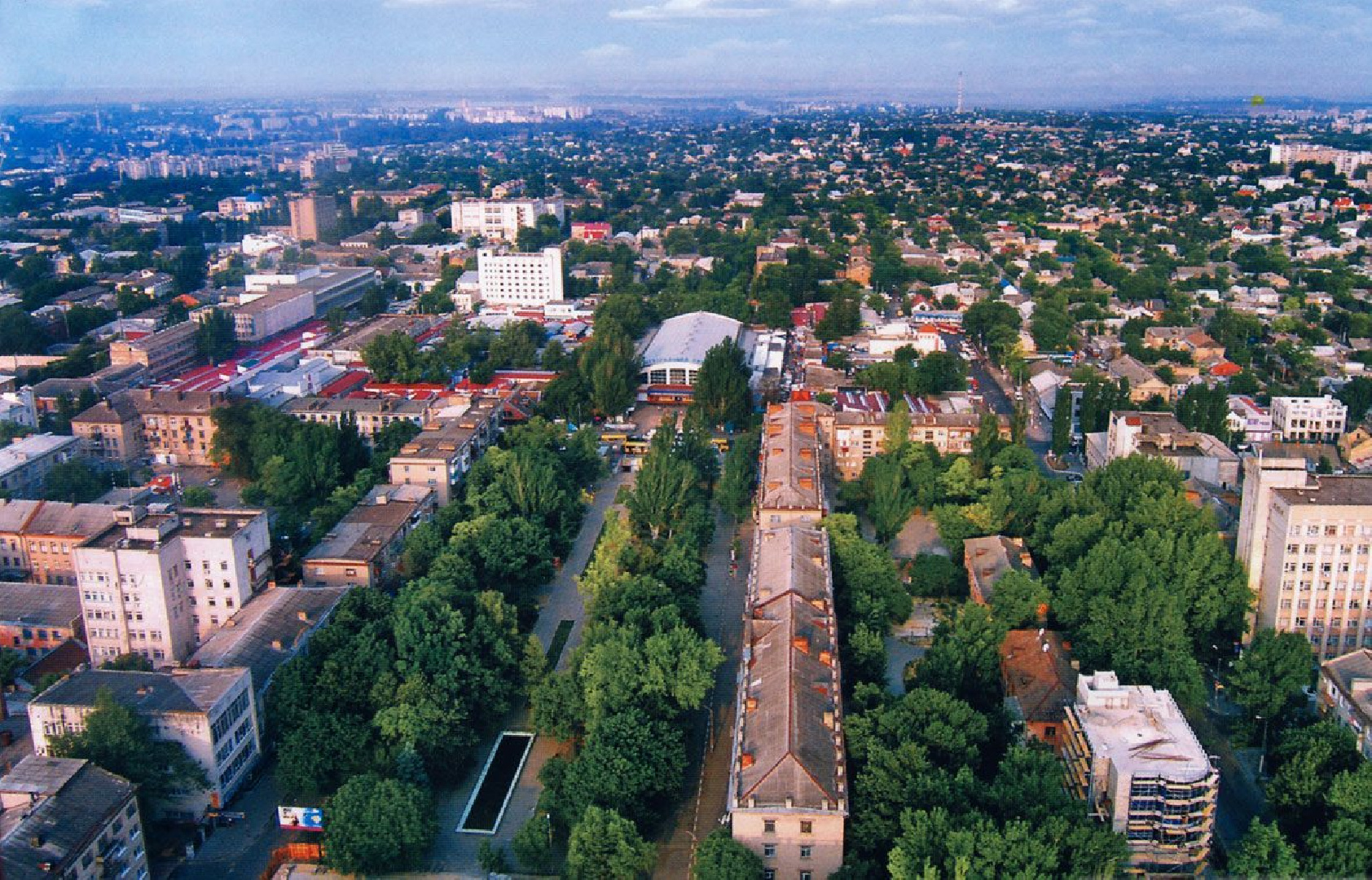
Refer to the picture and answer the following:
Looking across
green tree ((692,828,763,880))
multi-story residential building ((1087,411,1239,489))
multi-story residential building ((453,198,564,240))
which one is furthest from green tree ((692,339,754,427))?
multi-story residential building ((453,198,564,240))

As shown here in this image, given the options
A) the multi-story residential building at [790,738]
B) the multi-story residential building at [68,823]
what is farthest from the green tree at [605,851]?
the multi-story residential building at [68,823]

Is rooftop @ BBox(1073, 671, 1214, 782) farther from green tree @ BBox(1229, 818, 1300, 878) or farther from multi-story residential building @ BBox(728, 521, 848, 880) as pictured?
multi-story residential building @ BBox(728, 521, 848, 880)

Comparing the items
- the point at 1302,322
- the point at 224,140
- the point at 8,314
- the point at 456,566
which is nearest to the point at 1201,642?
the point at 456,566

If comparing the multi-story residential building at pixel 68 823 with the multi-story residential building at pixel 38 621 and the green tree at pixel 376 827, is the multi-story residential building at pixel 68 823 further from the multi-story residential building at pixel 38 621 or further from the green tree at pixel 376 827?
the multi-story residential building at pixel 38 621

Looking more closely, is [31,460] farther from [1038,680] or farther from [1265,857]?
[1265,857]

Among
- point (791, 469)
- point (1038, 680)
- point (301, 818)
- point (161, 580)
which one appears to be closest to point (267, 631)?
point (161, 580)

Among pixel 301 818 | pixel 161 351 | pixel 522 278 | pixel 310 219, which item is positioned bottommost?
pixel 301 818
